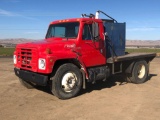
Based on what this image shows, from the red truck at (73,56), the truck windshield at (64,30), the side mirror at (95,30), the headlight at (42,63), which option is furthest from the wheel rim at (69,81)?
the side mirror at (95,30)

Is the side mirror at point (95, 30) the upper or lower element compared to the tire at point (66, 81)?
upper

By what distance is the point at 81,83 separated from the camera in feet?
28.1

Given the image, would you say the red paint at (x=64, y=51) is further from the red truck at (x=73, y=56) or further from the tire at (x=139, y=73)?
the tire at (x=139, y=73)

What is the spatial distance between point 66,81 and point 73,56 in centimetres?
83

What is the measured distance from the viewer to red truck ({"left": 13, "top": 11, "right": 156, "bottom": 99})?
7848mm

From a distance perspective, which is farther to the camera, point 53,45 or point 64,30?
A: point 64,30

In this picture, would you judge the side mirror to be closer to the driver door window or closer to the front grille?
the driver door window

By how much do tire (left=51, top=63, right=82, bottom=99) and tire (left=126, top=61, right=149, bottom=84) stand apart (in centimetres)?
326

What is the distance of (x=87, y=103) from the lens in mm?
7562

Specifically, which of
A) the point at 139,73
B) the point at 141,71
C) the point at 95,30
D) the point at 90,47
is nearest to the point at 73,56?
the point at 90,47

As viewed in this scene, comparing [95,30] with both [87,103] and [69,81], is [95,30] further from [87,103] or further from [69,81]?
[87,103]

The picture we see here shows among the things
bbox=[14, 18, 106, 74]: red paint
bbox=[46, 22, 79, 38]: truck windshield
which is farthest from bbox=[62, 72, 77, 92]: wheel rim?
bbox=[46, 22, 79, 38]: truck windshield

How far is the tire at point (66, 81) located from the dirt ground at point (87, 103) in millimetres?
228

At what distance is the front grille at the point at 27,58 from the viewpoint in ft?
25.8
